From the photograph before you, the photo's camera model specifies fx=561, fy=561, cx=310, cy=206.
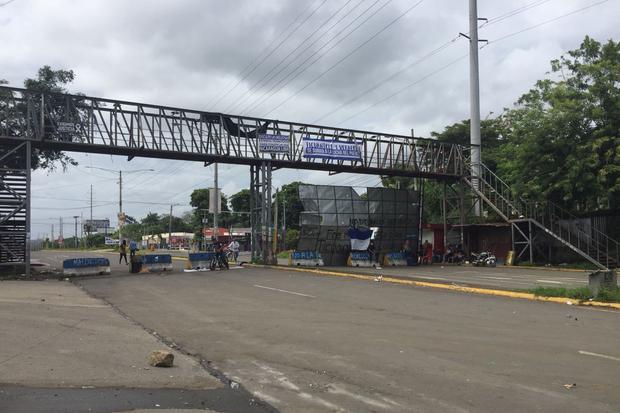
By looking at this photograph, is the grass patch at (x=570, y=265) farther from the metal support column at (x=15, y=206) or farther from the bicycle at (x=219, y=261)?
the metal support column at (x=15, y=206)

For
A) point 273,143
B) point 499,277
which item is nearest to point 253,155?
point 273,143

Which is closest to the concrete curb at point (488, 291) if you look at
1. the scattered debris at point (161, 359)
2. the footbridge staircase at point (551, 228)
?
the scattered debris at point (161, 359)

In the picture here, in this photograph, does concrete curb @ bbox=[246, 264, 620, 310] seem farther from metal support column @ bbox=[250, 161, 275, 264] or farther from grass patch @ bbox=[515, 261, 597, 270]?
grass patch @ bbox=[515, 261, 597, 270]

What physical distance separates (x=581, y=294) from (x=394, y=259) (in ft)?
72.0

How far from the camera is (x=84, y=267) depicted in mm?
26875

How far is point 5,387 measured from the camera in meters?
6.11

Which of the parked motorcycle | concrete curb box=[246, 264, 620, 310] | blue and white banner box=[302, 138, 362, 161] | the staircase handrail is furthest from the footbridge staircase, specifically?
concrete curb box=[246, 264, 620, 310]

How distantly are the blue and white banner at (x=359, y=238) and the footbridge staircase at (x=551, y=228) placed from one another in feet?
27.6

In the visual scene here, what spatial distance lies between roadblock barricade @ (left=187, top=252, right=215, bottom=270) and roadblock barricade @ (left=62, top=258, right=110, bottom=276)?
14.9ft

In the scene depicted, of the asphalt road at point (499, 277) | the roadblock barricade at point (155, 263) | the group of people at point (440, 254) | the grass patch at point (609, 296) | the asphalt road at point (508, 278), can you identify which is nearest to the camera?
the grass patch at point (609, 296)

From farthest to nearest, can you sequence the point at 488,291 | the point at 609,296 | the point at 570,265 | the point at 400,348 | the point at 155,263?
the point at 570,265 → the point at 155,263 → the point at 488,291 → the point at 609,296 → the point at 400,348

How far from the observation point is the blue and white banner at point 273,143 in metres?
32.4

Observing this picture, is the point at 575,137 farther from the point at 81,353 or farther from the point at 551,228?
the point at 81,353

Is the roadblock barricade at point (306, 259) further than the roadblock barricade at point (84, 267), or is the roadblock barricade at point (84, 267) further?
the roadblock barricade at point (306, 259)
